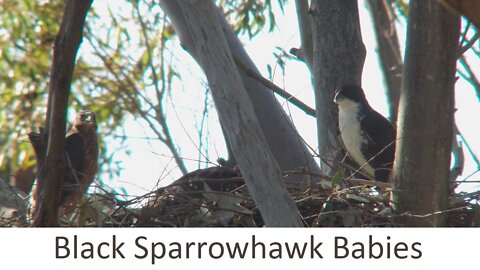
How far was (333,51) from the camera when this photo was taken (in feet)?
16.8

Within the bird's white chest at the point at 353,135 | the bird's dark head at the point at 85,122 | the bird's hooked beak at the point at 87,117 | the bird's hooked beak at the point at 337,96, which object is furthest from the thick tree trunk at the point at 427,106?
the bird's hooked beak at the point at 87,117

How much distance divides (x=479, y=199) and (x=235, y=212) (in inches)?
39.9

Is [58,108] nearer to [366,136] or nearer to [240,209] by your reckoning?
[240,209]

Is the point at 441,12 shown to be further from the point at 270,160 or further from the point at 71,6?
the point at 71,6

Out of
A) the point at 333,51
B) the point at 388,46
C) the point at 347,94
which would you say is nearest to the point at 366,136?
the point at 347,94

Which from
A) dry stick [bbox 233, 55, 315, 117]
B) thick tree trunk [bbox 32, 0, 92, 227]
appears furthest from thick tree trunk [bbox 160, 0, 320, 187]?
thick tree trunk [bbox 32, 0, 92, 227]

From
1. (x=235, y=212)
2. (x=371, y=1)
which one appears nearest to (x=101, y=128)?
(x=371, y=1)

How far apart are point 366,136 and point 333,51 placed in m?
0.73

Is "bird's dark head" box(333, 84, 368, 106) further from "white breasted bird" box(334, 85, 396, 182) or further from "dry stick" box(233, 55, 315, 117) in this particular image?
"dry stick" box(233, 55, 315, 117)

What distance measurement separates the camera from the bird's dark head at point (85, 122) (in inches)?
278

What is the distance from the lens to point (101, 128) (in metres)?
10.4

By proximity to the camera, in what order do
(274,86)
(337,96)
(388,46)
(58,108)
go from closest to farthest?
(58,108) < (274,86) < (337,96) < (388,46)

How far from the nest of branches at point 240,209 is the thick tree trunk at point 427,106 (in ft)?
1.37

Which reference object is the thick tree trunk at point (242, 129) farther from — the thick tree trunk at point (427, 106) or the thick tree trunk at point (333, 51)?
the thick tree trunk at point (333, 51)
